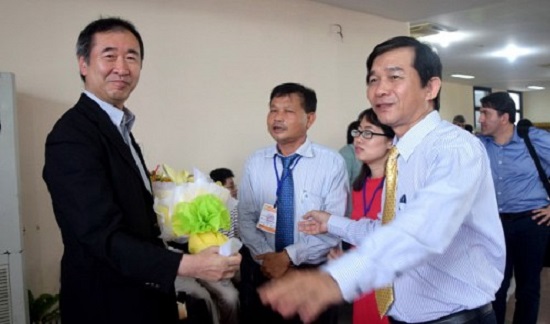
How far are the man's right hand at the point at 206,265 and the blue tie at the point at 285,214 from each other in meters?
1.12

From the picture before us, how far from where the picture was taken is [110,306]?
144cm

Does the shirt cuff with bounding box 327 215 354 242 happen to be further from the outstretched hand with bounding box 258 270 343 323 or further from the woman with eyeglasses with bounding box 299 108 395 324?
the outstretched hand with bounding box 258 270 343 323

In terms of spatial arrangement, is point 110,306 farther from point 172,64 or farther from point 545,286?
point 545,286

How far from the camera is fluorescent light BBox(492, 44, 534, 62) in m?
7.88

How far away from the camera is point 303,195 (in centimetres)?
257

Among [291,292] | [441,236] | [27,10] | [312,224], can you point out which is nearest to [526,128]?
[312,224]

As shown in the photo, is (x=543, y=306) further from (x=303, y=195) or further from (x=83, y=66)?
(x=83, y=66)

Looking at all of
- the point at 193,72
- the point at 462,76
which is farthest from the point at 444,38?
the point at 462,76

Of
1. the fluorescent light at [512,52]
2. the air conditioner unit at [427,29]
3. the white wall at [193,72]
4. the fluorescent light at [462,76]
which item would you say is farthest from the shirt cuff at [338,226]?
the fluorescent light at [462,76]

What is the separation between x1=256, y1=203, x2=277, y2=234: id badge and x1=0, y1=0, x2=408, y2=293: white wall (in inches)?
53.0

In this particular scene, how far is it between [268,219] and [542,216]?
2.28 meters

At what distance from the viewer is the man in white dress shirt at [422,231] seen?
3.55ft

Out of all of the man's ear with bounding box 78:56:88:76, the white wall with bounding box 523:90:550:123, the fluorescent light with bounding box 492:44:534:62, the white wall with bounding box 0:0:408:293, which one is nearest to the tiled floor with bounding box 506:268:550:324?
the white wall with bounding box 0:0:408:293

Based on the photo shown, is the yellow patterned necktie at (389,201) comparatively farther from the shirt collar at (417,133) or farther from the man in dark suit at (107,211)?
the man in dark suit at (107,211)
